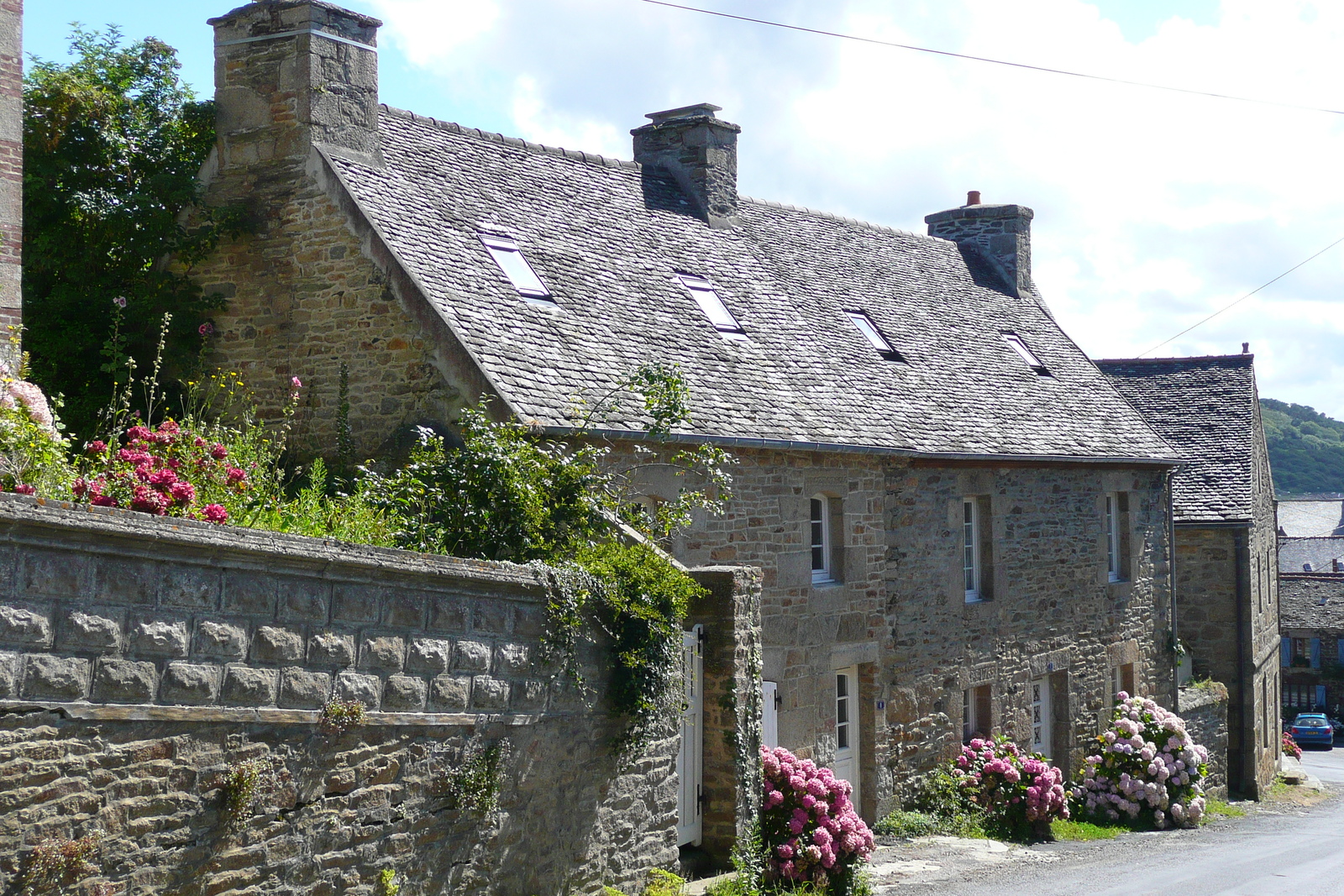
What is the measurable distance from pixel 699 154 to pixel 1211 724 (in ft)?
45.5

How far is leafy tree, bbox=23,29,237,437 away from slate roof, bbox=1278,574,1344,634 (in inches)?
1824

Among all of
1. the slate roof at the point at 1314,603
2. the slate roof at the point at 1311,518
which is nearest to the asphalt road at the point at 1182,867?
the slate roof at the point at 1314,603

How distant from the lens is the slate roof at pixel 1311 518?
64188 millimetres

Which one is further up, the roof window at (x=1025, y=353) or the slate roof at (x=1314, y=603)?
the roof window at (x=1025, y=353)

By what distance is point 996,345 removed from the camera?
19.5 m

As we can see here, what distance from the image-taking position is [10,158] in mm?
9133

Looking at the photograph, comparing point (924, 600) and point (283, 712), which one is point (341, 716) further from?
point (924, 600)

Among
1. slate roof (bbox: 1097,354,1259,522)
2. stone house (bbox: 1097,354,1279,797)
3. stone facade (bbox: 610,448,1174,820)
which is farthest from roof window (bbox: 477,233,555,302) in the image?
slate roof (bbox: 1097,354,1259,522)

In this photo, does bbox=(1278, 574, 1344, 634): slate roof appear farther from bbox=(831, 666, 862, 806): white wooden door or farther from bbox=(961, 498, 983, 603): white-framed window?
bbox=(831, 666, 862, 806): white wooden door

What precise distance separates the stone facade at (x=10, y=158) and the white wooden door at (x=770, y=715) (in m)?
7.27

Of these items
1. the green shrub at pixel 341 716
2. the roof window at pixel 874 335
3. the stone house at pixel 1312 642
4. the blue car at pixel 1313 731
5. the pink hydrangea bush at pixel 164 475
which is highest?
the roof window at pixel 874 335

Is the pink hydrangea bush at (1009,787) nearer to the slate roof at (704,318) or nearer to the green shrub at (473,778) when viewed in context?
the slate roof at (704,318)

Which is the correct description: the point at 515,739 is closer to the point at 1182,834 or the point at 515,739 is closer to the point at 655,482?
the point at 655,482

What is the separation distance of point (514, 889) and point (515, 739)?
88 cm
